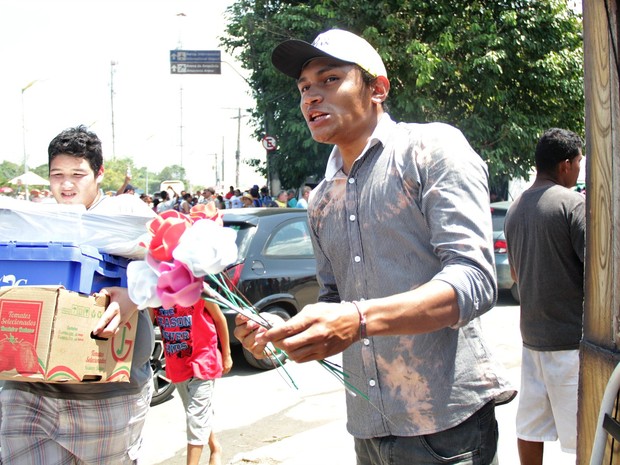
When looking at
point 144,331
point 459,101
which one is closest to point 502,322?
point 144,331

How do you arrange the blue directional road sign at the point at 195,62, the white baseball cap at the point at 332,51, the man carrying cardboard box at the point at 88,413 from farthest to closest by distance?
the blue directional road sign at the point at 195,62 → the man carrying cardboard box at the point at 88,413 → the white baseball cap at the point at 332,51

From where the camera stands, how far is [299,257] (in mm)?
7801

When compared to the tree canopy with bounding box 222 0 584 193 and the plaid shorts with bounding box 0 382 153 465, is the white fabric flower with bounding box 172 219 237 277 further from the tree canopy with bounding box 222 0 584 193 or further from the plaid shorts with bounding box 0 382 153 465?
the tree canopy with bounding box 222 0 584 193

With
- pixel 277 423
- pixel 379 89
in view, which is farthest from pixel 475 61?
pixel 379 89

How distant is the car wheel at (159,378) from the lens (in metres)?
6.06

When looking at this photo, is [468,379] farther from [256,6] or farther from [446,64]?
[256,6]

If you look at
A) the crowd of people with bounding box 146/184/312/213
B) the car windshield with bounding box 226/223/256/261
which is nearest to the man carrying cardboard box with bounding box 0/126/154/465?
the car windshield with bounding box 226/223/256/261

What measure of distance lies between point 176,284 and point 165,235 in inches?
5.0

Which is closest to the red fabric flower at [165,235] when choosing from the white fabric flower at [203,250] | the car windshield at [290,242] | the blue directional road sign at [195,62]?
the white fabric flower at [203,250]

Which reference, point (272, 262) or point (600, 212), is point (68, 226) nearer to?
point (600, 212)

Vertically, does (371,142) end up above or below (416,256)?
above

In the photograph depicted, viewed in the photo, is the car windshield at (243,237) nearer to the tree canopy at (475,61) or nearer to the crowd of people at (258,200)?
the crowd of people at (258,200)

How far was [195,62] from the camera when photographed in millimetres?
23609

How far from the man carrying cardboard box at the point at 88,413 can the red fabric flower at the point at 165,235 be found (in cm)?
111
